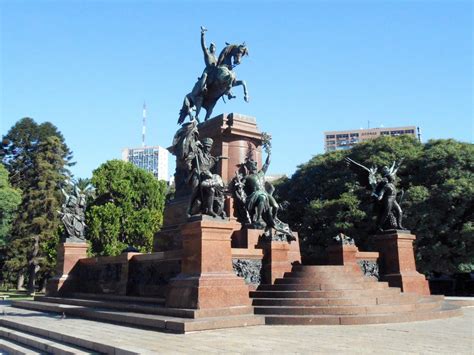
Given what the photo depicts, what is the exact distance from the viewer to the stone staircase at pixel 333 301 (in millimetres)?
10883

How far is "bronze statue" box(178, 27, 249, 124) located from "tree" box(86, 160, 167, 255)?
21228 mm

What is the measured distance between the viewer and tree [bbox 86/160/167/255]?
37.9 metres

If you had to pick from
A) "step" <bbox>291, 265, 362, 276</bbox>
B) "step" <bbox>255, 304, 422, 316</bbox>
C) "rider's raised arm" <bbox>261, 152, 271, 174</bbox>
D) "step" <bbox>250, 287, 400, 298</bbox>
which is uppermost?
"rider's raised arm" <bbox>261, 152, 271, 174</bbox>

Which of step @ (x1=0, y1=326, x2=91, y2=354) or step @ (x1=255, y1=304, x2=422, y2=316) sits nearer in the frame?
step @ (x1=0, y1=326, x2=91, y2=354)

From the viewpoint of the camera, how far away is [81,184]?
169ft

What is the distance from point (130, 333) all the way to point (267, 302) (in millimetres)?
3798

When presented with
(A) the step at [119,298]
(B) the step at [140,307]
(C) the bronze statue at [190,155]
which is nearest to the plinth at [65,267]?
(A) the step at [119,298]

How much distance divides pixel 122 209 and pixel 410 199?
73.6 ft

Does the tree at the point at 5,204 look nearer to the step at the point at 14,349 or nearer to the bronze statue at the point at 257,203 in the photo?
the bronze statue at the point at 257,203

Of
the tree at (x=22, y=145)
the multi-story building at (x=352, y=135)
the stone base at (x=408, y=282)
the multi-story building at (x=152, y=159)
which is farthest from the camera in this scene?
the multi-story building at (x=152, y=159)

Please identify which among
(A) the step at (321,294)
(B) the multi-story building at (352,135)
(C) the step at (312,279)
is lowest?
A: (A) the step at (321,294)

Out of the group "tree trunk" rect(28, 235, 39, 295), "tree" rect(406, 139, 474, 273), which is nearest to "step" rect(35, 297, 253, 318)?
"tree" rect(406, 139, 474, 273)

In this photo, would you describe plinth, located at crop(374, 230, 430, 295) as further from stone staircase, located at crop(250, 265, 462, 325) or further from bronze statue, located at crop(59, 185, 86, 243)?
bronze statue, located at crop(59, 185, 86, 243)

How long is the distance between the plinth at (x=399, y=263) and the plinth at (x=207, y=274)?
729cm
